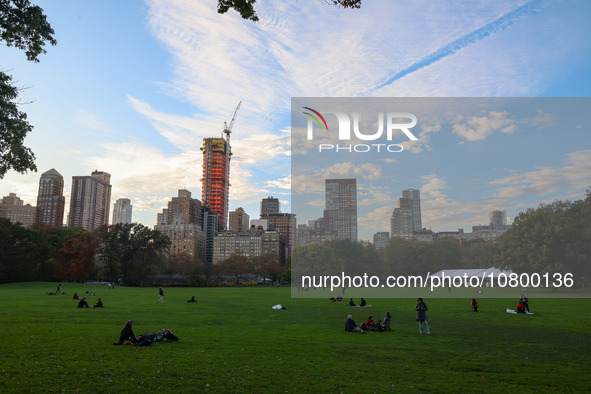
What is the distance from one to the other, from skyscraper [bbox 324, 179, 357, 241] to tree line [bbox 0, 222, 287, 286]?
1473 inches

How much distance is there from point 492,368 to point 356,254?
95.7 meters

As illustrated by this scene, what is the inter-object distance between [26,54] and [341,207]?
8862 centimetres

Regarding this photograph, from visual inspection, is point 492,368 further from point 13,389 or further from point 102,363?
point 13,389

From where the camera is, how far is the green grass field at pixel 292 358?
1139 centimetres

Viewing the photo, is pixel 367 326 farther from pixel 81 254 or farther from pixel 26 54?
pixel 81 254

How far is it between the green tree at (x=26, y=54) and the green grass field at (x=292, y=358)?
295 inches

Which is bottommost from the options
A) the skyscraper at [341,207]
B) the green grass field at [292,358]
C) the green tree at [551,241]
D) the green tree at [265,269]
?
the green grass field at [292,358]

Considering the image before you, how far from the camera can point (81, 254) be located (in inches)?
3848

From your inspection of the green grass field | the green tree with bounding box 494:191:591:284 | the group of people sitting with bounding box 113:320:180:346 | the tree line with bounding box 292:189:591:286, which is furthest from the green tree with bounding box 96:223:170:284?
the group of people sitting with bounding box 113:320:180:346

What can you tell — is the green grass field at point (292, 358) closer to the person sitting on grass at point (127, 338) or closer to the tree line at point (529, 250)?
the person sitting on grass at point (127, 338)

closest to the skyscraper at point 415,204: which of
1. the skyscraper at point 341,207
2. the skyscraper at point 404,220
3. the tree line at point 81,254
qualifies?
the skyscraper at point 404,220

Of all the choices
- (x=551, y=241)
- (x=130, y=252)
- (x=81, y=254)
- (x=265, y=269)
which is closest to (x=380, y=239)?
(x=265, y=269)

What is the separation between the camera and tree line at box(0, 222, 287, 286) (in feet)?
292

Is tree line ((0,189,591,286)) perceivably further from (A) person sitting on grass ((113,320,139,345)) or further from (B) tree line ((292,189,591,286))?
(A) person sitting on grass ((113,320,139,345))
